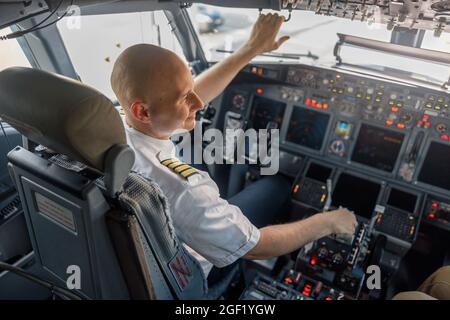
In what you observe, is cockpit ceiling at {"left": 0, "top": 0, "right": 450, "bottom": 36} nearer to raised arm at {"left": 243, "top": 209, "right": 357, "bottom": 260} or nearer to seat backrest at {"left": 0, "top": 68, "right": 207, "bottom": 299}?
seat backrest at {"left": 0, "top": 68, "right": 207, "bottom": 299}

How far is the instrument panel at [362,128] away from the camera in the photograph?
2602mm

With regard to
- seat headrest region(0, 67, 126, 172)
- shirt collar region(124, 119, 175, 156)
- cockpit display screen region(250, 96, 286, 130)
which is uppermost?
seat headrest region(0, 67, 126, 172)

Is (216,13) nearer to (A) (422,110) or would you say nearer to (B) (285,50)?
(B) (285,50)

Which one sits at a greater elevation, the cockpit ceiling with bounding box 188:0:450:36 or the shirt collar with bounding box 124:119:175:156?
the cockpit ceiling with bounding box 188:0:450:36

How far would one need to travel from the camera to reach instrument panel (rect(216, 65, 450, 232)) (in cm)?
260

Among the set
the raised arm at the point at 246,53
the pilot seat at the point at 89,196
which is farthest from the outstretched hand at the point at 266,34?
the pilot seat at the point at 89,196

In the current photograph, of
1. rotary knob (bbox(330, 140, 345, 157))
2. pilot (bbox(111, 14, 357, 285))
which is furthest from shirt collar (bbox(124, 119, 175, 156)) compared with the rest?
rotary knob (bbox(330, 140, 345, 157))

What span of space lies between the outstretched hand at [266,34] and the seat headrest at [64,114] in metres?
1.17

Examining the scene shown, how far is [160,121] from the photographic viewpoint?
1.42 m

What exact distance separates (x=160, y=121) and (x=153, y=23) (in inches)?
75.8

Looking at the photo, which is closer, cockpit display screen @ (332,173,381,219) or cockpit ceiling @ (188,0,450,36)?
cockpit ceiling @ (188,0,450,36)

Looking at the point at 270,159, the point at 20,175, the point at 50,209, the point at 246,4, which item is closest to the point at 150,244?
the point at 50,209

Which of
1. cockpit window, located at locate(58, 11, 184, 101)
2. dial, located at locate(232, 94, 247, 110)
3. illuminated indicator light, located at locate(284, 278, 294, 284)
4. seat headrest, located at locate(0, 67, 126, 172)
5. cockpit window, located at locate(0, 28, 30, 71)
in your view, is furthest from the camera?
dial, located at locate(232, 94, 247, 110)

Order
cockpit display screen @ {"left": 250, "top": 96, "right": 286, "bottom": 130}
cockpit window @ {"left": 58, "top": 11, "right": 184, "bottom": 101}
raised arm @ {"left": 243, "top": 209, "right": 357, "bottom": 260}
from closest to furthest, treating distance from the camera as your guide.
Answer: raised arm @ {"left": 243, "top": 209, "right": 357, "bottom": 260} → cockpit window @ {"left": 58, "top": 11, "right": 184, "bottom": 101} → cockpit display screen @ {"left": 250, "top": 96, "right": 286, "bottom": 130}
